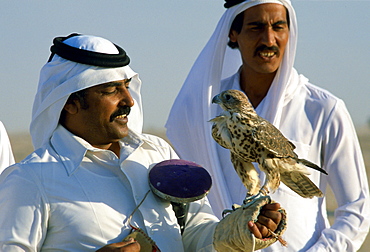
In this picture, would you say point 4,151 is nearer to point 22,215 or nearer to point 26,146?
point 22,215

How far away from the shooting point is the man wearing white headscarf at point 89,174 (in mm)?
3836

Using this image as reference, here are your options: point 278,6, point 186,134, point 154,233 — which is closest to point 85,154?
point 154,233

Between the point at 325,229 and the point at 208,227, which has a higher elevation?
the point at 208,227

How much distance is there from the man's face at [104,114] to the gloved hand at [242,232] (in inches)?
27.8

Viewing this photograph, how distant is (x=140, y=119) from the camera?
4.45 metres

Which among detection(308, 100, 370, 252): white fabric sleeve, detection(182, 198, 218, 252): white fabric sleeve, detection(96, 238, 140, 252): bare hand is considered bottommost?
detection(308, 100, 370, 252): white fabric sleeve

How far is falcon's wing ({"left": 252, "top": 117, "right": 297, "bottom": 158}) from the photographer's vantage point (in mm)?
4145

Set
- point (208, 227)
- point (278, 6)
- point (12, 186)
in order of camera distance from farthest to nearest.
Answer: point (278, 6) → point (208, 227) → point (12, 186)

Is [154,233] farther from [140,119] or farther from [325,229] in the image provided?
[325,229]

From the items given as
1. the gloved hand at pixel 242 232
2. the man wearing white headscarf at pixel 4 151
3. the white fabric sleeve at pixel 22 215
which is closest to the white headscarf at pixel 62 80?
the white fabric sleeve at pixel 22 215

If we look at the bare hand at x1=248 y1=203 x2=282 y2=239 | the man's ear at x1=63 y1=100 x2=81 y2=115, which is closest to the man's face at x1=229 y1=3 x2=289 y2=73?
the man's ear at x1=63 y1=100 x2=81 y2=115

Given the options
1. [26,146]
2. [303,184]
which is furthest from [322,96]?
[26,146]

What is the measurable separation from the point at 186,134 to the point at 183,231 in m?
1.66

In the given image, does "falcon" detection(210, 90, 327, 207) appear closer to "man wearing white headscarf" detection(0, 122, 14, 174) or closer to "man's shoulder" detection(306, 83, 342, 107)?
"man's shoulder" detection(306, 83, 342, 107)
